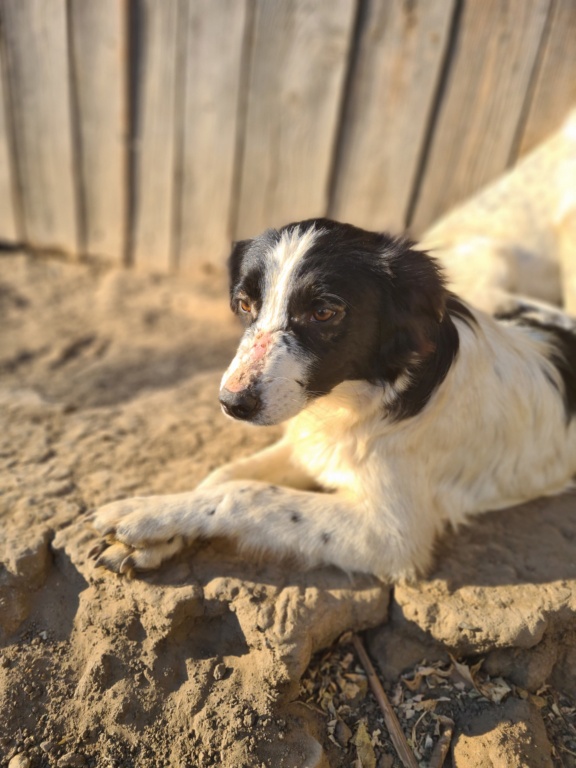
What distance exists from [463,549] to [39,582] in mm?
1812

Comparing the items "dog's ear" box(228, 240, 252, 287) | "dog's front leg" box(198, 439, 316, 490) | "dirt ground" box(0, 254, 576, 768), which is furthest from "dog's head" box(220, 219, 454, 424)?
"dirt ground" box(0, 254, 576, 768)

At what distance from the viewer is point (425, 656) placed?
2658 millimetres

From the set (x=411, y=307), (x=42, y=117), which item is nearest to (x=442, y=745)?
(x=411, y=307)

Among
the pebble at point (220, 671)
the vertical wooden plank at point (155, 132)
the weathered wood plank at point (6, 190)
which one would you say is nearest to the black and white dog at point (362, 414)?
the pebble at point (220, 671)

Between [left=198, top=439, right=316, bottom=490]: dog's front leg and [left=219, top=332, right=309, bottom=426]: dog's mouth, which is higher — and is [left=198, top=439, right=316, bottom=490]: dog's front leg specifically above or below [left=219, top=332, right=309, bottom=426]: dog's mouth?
below

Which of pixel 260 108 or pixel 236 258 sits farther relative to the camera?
pixel 260 108

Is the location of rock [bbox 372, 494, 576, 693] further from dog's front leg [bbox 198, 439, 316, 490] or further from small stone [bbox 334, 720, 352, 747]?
dog's front leg [bbox 198, 439, 316, 490]

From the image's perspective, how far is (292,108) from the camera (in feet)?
15.4

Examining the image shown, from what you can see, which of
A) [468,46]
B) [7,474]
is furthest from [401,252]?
[468,46]

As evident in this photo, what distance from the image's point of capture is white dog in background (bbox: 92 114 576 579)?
2480 mm

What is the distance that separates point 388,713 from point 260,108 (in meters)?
3.95

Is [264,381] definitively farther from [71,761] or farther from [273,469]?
[71,761]

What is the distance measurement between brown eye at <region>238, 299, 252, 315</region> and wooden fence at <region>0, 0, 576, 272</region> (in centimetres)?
256

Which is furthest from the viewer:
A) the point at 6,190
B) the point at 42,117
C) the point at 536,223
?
the point at 6,190
